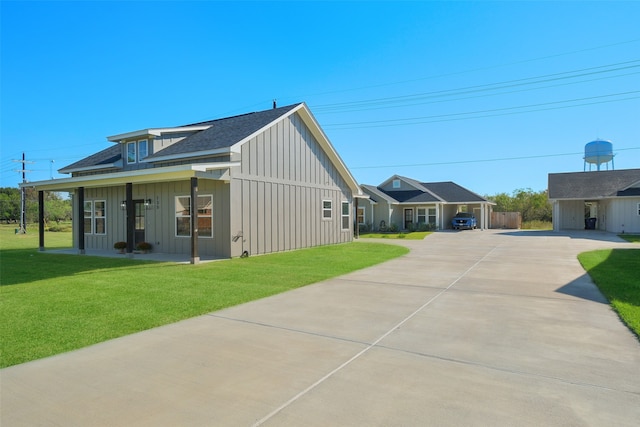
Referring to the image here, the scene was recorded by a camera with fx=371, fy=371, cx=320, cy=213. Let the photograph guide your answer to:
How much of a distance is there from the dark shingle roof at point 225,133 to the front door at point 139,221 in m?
2.01

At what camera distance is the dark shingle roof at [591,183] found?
1112 inches

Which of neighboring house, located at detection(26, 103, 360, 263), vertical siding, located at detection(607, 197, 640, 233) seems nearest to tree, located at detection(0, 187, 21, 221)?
neighboring house, located at detection(26, 103, 360, 263)

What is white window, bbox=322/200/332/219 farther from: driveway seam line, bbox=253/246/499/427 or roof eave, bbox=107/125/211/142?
driveway seam line, bbox=253/246/499/427

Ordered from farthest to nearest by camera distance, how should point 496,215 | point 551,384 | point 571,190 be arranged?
point 496,215 < point 571,190 < point 551,384

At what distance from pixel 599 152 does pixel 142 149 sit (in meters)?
44.4

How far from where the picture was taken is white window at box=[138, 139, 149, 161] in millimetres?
16359

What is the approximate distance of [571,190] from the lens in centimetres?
3023

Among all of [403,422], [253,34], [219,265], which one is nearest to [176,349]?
[403,422]

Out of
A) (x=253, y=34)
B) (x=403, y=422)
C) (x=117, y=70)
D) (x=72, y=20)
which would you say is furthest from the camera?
(x=117, y=70)

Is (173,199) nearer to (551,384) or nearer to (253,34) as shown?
(253,34)

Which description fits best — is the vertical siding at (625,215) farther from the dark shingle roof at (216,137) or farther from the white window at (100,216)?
the white window at (100,216)

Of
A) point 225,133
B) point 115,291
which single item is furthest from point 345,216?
point 115,291

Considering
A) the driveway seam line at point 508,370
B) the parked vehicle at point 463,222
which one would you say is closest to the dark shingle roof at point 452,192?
Result: the parked vehicle at point 463,222

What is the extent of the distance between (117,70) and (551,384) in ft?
72.2
